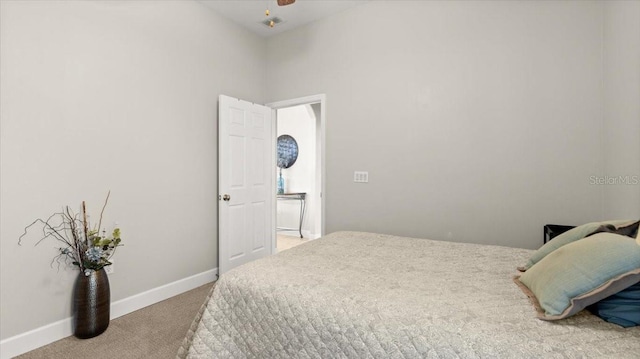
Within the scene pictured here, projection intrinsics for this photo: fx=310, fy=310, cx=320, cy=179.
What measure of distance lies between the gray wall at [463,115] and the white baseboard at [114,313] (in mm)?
1526

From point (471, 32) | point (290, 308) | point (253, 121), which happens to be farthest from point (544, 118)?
point (253, 121)

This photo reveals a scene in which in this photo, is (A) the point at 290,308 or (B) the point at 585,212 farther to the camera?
(B) the point at 585,212

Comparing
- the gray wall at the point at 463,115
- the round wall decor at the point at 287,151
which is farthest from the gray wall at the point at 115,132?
the round wall decor at the point at 287,151

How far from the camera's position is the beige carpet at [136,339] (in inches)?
78.2

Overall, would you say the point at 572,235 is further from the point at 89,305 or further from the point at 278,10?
the point at 278,10

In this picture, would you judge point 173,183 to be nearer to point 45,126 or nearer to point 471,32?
point 45,126

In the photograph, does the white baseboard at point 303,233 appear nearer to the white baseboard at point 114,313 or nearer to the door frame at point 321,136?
the door frame at point 321,136

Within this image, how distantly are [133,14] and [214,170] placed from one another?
5.14 feet

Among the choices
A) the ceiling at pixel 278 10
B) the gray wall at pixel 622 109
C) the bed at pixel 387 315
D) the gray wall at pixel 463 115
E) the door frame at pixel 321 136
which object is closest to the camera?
the bed at pixel 387 315

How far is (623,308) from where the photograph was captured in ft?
3.27

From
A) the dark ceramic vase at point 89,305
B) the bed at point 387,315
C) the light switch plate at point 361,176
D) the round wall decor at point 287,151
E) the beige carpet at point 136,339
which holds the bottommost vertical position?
the beige carpet at point 136,339

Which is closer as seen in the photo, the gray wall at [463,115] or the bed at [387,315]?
the bed at [387,315]

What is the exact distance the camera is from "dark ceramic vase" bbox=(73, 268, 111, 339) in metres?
2.15

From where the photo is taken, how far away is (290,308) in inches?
50.3
